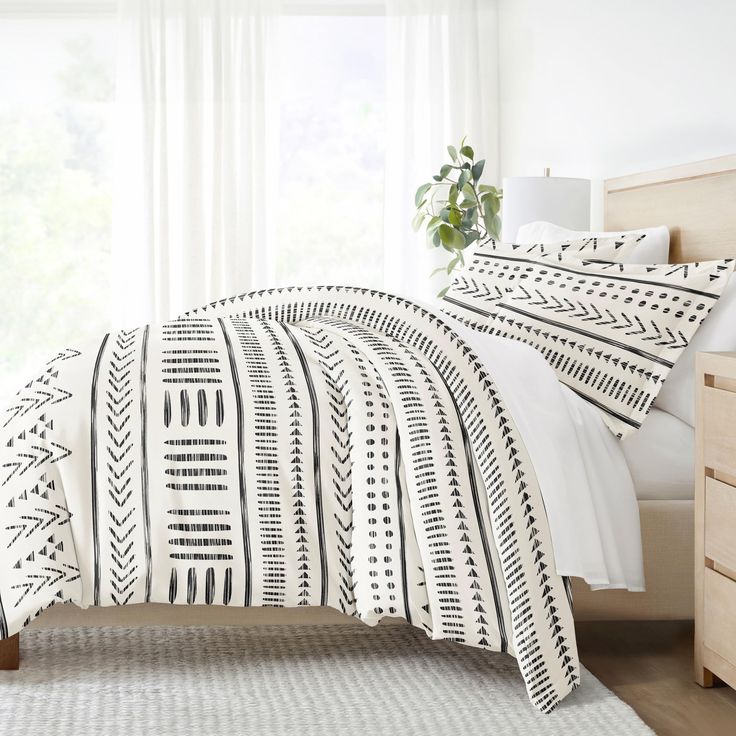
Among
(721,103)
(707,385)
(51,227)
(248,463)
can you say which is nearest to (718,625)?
(707,385)

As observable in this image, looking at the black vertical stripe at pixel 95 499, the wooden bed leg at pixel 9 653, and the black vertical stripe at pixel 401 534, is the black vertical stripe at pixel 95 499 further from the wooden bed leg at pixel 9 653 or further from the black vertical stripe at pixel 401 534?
the black vertical stripe at pixel 401 534

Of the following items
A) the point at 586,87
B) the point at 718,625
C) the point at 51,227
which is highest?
the point at 586,87

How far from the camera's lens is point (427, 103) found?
5211 mm

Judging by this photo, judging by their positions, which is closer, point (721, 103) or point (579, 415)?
point (579, 415)

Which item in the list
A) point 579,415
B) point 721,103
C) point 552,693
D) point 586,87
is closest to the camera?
point 552,693

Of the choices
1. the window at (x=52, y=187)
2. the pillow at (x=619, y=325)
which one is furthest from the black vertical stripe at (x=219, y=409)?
the window at (x=52, y=187)

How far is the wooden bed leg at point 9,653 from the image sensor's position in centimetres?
181

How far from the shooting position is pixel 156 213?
512 centimetres

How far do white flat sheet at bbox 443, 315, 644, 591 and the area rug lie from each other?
235 millimetres

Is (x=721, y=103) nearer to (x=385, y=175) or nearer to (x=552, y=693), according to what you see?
(x=552, y=693)

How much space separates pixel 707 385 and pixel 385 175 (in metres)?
3.65

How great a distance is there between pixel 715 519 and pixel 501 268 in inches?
42.3

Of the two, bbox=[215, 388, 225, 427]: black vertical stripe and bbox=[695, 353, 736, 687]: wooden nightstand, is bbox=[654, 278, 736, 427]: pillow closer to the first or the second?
bbox=[695, 353, 736, 687]: wooden nightstand

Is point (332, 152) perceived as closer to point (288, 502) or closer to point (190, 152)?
point (190, 152)
